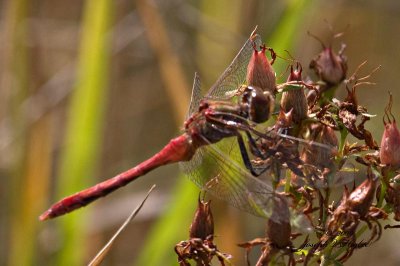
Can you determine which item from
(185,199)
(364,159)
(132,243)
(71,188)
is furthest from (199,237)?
(132,243)

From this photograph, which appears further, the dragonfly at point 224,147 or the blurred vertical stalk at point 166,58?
the blurred vertical stalk at point 166,58

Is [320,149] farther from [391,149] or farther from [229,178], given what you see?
[229,178]

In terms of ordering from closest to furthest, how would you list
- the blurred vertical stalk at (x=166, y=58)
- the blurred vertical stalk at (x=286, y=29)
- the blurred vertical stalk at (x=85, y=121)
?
the blurred vertical stalk at (x=286, y=29), the blurred vertical stalk at (x=85, y=121), the blurred vertical stalk at (x=166, y=58)

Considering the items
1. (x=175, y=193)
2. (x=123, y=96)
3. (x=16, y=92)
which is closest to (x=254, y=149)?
(x=175, y=193)

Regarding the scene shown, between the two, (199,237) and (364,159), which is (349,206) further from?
(199,237)

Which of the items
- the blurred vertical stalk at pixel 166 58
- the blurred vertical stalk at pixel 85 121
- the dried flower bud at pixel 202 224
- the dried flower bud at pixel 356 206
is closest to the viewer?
the dried flower bud at pixel 356 206

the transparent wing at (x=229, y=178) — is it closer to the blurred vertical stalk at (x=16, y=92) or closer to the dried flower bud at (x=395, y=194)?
the dried flower bud at (x=395, y=194)

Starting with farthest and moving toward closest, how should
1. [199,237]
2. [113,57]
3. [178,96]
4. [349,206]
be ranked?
[113,57] < [178,96] < [199,237] < [349,206]

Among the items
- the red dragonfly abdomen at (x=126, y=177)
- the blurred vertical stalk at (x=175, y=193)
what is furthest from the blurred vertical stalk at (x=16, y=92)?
the red dragonfly abdomen at (x=126, y=177)
